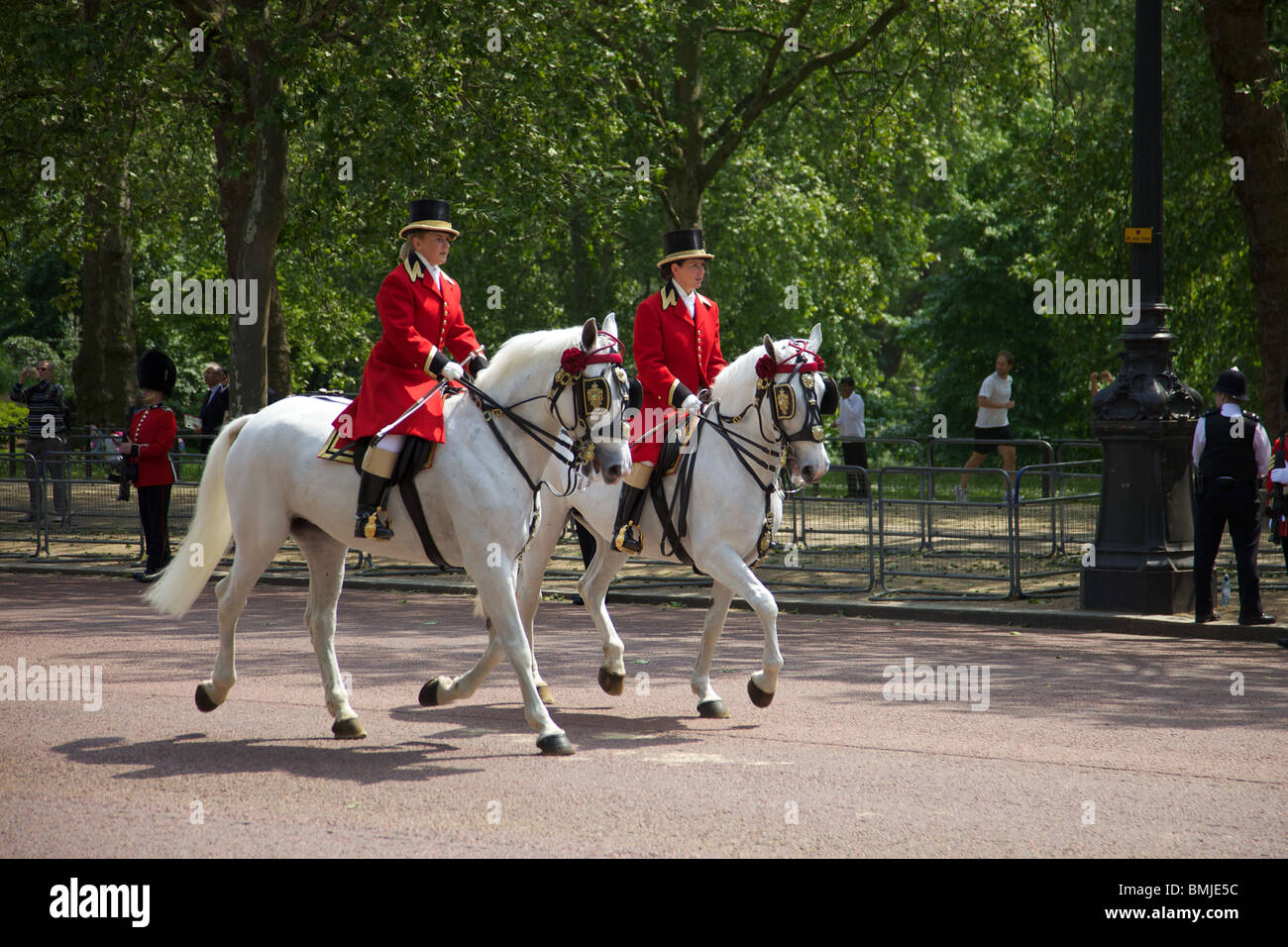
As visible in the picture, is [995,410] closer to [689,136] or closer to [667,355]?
[689,136]

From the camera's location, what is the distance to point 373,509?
7.78 metres

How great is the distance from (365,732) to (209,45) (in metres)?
13.0

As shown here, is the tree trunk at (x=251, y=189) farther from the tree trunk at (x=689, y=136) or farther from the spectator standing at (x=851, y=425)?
the spectator standing at (x=851, y=425)

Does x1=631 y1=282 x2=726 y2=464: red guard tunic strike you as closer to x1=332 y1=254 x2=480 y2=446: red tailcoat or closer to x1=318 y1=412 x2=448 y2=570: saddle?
x1=332 y1=254 x2=480 y2=446: red tailcoat

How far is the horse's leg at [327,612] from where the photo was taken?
8.02m

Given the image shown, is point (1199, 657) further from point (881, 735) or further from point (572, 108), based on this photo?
point (572, 108)

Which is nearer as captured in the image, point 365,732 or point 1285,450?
point 365,732

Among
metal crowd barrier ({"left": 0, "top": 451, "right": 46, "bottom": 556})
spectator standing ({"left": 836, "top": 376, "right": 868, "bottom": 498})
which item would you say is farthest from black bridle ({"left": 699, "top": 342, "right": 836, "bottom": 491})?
metal crowd barrier ({"left": 0, "top": 451, "right": 46, "bottom": 556})

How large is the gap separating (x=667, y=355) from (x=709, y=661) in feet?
6.57

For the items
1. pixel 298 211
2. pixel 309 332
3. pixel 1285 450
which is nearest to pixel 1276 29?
pixel 1285 450

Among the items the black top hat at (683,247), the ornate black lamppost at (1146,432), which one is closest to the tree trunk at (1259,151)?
the ornate black lamppost at (1146,432)

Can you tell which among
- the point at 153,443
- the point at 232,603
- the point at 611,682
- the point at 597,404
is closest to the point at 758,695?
the point at 611,682

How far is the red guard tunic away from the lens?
355 inches
